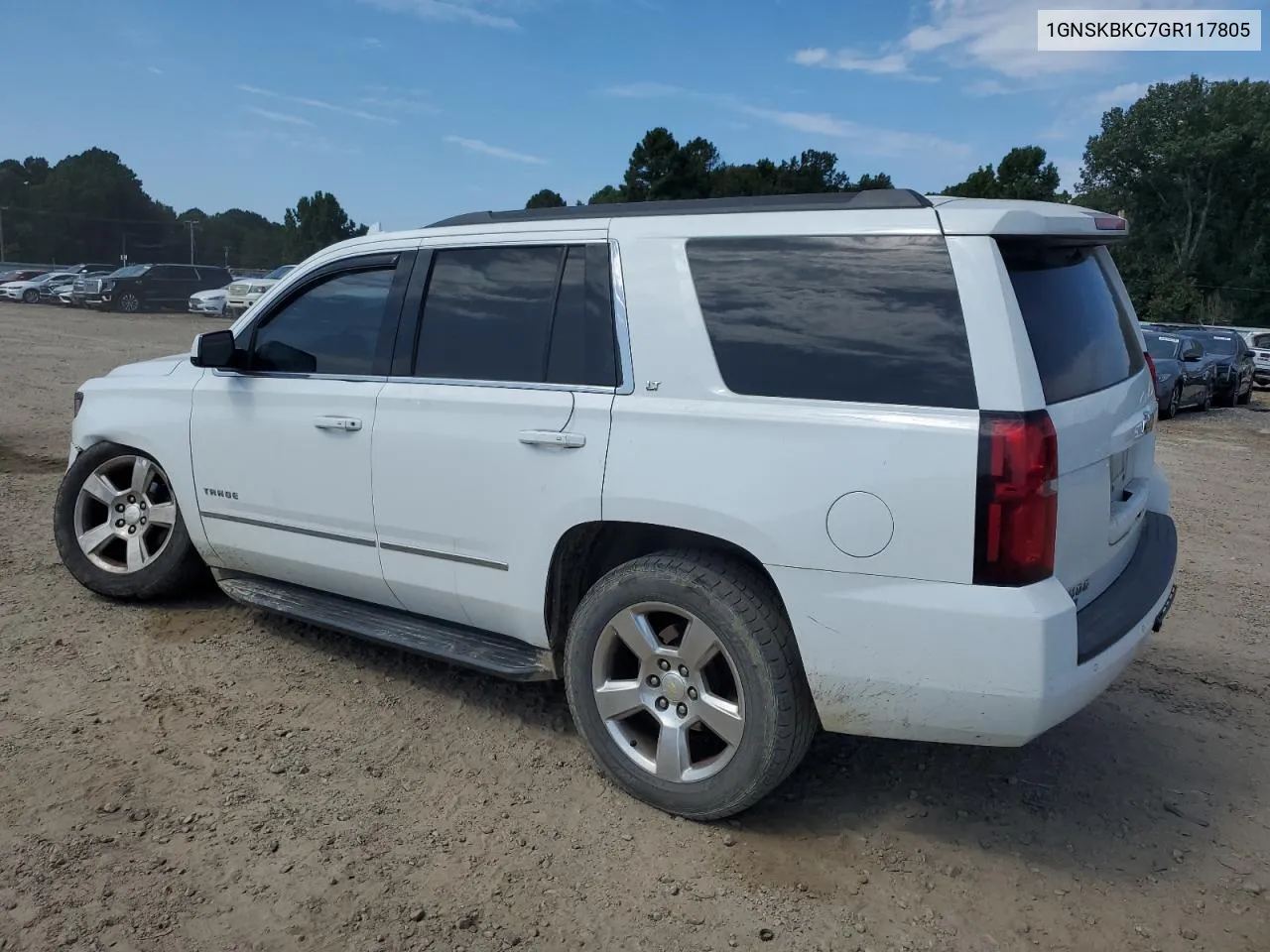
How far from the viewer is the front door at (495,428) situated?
354cm

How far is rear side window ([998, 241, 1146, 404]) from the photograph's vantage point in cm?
301

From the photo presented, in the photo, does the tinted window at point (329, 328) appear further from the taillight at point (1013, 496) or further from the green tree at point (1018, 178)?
the green tree at point (1018, 178)

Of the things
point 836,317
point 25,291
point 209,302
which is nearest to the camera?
point 836,317

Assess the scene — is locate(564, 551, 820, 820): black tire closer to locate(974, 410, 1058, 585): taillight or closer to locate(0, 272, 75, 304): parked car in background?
locate(974, 410, 1058, 585): taillight

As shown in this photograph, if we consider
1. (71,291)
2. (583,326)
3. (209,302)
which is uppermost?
(71,291)

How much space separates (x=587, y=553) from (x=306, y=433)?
4.42 feet

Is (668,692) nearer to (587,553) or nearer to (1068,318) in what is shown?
(587,553)

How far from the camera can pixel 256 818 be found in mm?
3332

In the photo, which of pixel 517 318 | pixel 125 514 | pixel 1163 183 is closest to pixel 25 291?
pixel 125 514

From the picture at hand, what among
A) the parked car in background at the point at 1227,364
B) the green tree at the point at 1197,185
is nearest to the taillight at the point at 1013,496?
the parked car in background at the point at 1227,364

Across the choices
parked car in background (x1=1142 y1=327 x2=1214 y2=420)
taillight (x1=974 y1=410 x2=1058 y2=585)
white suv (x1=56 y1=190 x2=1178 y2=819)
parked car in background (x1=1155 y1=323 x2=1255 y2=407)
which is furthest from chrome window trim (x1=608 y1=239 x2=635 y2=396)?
parked car in background (x1=1155 y1=323 x2=1255 y2=407)

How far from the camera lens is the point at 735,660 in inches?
125

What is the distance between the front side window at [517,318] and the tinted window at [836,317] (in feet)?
1.38

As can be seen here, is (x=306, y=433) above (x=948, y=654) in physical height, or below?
above
